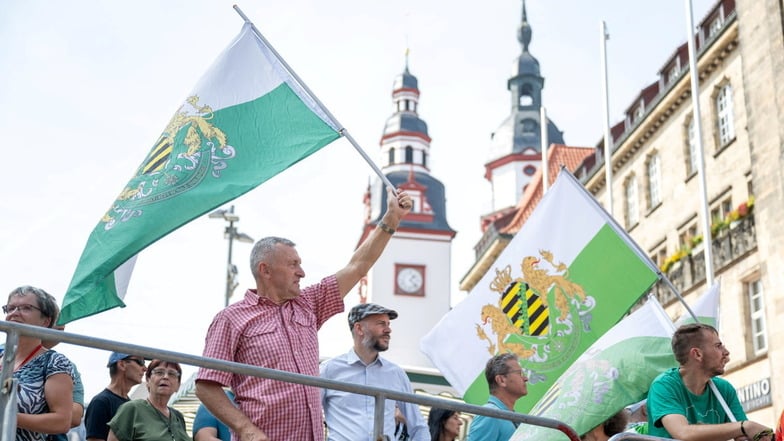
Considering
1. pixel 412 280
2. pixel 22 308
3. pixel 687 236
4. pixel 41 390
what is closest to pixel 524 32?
pixel 412 280

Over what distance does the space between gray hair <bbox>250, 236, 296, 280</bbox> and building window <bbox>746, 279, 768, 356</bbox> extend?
1059 inches

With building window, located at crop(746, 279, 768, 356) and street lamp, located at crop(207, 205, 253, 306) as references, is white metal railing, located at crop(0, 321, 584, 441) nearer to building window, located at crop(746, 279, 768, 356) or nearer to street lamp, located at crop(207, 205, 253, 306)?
street lamp, located at crop(207, 205, 253, 306)

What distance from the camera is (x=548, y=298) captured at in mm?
11102

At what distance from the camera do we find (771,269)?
24.8 meters

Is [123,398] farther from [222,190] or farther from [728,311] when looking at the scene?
[728,311]

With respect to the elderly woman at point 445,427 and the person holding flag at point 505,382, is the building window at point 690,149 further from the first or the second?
the person holding flag at point 505,382

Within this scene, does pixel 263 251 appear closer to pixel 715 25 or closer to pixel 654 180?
pixel 715 25

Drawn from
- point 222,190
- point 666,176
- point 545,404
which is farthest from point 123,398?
point 666,176

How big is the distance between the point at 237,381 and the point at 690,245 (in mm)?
31633

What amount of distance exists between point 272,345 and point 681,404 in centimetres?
225

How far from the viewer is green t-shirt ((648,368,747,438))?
22.3 feet

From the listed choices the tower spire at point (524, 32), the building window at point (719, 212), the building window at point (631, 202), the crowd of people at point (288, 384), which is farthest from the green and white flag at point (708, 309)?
the tower spire at point (524, 32)

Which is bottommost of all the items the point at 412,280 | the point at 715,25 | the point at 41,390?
the point at 41,390

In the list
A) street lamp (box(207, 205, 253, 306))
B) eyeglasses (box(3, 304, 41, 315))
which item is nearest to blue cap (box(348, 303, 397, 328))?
eyeglasses (box(3, 304, 41, 315))
